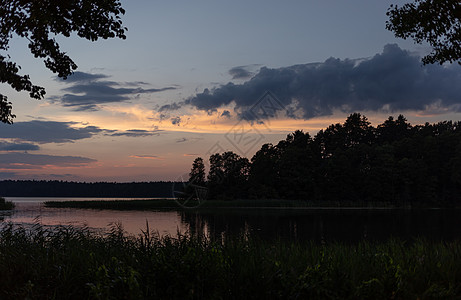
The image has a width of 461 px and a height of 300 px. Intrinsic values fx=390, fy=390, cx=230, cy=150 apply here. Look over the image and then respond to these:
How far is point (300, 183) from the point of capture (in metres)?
86.2

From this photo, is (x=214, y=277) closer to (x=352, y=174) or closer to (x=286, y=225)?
(x=286, y=225)

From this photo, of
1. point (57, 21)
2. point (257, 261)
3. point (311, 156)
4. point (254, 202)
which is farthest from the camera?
point (311, 156)

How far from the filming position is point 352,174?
86.4 m

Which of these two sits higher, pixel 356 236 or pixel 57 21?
pixel 57 21

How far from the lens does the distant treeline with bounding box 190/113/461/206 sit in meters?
84.5

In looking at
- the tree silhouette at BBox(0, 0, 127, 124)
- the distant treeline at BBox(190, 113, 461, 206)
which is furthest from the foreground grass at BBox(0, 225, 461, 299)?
the distant treeline at BBox(190, 113, 461, 206)

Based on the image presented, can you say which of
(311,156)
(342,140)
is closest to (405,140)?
(342,140)

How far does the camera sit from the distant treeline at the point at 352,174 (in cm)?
8450

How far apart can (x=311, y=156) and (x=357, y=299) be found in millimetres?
85596

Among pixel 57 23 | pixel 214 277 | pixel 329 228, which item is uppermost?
pixel 57 23

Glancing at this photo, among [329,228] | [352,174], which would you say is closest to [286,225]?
[329,228]

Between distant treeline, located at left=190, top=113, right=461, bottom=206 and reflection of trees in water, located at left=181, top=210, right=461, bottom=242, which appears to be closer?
reflection of trees in water, located at left=181, top=210, right=461, bottom=242

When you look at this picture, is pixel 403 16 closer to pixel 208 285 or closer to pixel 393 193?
pixel 208 285

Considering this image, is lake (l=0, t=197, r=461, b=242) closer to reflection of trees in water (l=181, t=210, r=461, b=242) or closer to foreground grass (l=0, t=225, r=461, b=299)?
reflection of trees in water (l=181, t=210, r=461, b=242)
